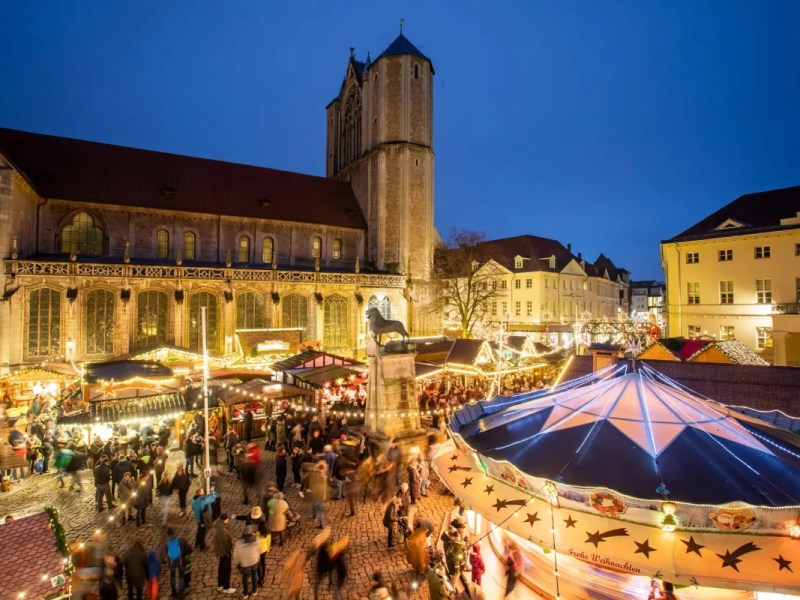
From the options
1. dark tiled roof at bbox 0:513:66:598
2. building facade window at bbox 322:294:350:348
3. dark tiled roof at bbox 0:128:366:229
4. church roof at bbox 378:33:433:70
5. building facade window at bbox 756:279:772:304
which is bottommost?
dark tiled roof at bbox 0:513:66:598

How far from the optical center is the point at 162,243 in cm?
2916

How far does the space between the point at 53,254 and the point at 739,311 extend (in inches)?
1609

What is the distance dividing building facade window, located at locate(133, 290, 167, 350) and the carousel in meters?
23.2

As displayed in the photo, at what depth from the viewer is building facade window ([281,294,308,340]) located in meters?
29.8

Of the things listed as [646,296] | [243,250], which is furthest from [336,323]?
[646,296]

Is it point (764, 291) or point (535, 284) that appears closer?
point (764, 291)

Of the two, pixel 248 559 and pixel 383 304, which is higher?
pixel 383 304

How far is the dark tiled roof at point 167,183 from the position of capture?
87.8 feet

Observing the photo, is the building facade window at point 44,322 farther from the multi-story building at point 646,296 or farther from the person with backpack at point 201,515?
the multi-story building at point 646,296

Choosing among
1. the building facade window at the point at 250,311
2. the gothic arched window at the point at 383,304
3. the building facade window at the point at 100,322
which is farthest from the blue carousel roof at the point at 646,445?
the gothic arched window at the point at 383,304

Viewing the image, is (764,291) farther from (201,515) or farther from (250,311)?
(201,515)

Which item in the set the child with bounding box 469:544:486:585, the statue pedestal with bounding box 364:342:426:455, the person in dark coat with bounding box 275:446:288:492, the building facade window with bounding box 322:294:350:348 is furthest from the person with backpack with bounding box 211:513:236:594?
the building facade window with bounding box 322:294:350:348

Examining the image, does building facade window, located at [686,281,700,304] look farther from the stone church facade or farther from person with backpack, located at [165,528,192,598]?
person with backpack, located at [165,528,192,598]

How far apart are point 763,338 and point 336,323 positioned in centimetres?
2655
